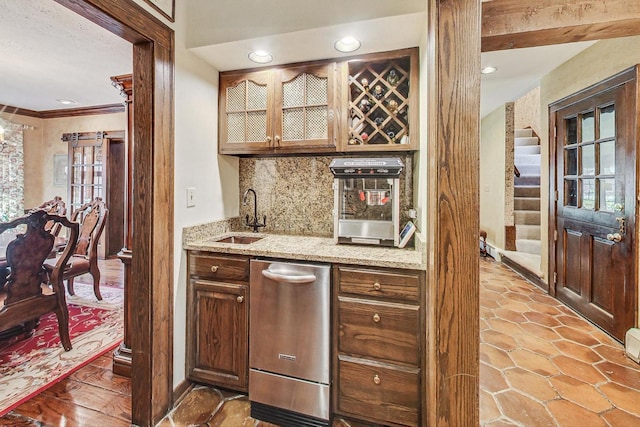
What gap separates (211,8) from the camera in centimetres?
182

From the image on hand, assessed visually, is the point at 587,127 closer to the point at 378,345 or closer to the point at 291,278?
the point at 378,345

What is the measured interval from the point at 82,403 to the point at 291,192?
6.28 feet

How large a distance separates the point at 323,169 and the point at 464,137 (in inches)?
50.0

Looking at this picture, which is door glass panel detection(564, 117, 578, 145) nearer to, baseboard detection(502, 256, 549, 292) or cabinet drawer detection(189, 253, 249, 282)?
baseboard detection(502, 256, 549, 292)

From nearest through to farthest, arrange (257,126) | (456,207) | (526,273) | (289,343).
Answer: (456,207), (289,343), (257,126), (526,273)

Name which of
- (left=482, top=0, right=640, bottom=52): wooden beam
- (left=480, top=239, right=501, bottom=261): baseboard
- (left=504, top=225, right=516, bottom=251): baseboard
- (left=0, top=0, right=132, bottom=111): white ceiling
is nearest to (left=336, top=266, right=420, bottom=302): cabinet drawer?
(left=482, top=0, right=640, bottom=52): wooden beam

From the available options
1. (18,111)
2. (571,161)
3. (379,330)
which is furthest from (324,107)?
(18,111)

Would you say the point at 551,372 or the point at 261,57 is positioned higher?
the point at 261,57

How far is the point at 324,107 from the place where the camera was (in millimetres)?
2018

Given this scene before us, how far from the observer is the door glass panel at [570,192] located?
9.75 ft

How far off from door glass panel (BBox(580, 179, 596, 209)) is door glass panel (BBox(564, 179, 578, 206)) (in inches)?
4.1

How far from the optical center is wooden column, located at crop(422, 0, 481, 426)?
3.89 feet

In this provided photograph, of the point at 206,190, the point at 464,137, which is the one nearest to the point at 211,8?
the point at 206,190

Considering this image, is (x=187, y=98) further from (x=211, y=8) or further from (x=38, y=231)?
(x=38, y=231)
